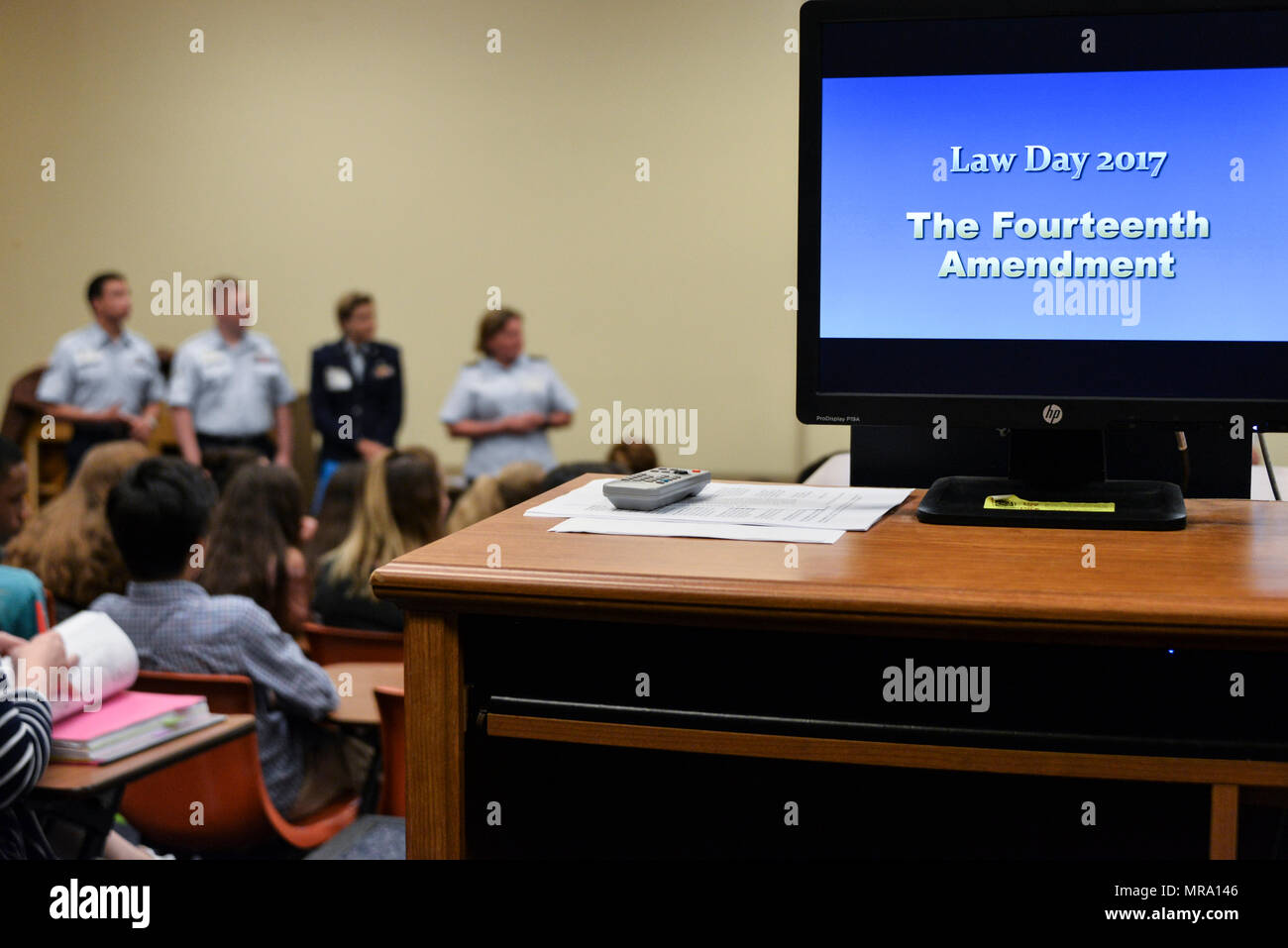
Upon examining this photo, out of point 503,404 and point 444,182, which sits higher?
point 444,182

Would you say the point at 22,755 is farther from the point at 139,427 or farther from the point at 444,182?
the point at 444,182

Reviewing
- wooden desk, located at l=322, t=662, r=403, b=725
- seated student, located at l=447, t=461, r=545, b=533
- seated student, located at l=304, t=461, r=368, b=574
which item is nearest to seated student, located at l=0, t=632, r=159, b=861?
wooden desk, located at l=322, t=662, r=403, b=725

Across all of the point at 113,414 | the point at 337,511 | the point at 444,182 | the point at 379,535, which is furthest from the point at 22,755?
the point at 444,182

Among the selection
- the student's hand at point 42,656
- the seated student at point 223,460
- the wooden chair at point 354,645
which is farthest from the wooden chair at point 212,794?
the seated student at point 223,460

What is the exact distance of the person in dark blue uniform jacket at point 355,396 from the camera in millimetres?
5801

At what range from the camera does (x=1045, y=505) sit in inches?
47.8

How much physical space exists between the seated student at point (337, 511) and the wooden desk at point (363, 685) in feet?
2.09

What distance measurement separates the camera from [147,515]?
102 inches

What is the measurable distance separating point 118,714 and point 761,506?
1.27 m

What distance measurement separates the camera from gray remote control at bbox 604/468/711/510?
1.26 m
